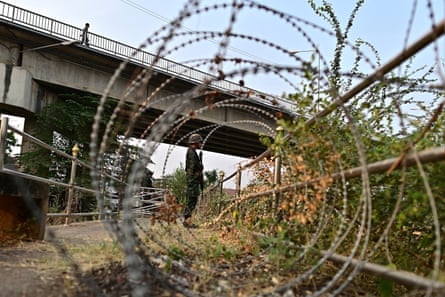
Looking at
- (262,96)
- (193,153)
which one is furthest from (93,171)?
(193,153)

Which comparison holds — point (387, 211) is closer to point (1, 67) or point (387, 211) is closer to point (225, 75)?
point (225, 75)

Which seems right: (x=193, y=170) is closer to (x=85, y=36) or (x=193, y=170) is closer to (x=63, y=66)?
(x=85, y=36)

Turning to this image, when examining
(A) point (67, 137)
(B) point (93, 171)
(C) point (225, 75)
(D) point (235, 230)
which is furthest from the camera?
(A) point (67, 137)

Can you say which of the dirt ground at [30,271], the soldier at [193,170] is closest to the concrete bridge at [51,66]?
the soldier at [193,170]

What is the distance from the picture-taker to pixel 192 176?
24.5 ft

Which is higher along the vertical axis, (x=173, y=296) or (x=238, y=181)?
(x=238, y=181)

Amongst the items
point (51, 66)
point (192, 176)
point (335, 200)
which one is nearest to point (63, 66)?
point (51, 66)

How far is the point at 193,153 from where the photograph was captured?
7566mm

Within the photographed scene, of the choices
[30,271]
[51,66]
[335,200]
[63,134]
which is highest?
[51,66]

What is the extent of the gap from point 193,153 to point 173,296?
547 centimetres

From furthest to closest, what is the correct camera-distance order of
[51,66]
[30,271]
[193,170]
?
[51,66] < [193,170] < [30,271]

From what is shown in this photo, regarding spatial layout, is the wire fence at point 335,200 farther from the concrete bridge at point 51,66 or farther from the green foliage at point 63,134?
the green foliage at point 63,134

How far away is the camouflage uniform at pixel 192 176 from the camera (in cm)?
735

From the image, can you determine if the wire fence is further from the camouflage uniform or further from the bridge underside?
the bridge underside
